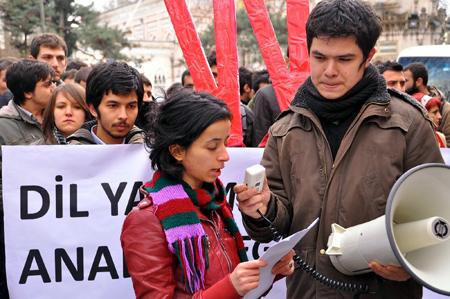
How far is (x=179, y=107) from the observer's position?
7.14ft

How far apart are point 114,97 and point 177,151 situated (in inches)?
44.0

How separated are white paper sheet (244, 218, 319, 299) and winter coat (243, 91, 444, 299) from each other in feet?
0.80

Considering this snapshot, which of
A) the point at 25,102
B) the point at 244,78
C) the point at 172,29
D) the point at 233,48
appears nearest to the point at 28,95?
the point at 25,102

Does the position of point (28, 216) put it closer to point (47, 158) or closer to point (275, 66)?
point (47, 158)

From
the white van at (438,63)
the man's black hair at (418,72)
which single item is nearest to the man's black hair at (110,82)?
the man's black hair at (418,72)

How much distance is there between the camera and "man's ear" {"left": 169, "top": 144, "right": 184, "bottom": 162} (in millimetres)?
2191

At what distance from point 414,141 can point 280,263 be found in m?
0.71

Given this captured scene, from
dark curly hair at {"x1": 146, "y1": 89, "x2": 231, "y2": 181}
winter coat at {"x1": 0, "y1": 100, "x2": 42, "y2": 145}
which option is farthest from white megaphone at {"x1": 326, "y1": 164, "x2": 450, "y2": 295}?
winter coat at {"x1": 0, "y1": 100, "x2": 42, "y2": 145}

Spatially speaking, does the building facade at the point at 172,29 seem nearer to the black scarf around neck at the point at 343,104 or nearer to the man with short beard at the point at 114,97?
the man with short beard at the point at 114,97

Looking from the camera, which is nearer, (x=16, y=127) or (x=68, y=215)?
(x=68, y=215)

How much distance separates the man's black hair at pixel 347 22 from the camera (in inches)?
88.0

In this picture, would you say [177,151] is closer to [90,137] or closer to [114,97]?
[114,97]

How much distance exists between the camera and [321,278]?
227 cm

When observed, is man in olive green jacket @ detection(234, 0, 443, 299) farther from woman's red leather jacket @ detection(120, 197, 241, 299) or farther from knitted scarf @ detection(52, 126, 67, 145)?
knitted scarf @ detection(52, 126, 67, 145)
